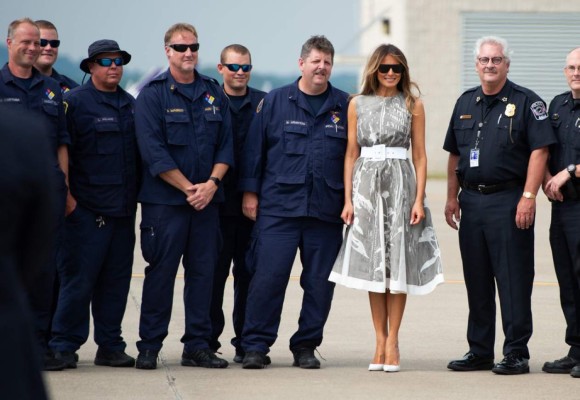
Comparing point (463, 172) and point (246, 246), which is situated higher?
point (463, 172)

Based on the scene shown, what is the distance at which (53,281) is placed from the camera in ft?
22.7

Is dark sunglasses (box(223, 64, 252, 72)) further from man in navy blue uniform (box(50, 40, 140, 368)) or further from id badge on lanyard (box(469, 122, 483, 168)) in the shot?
id badge on lanyard (box(469, 122, 483, 168))

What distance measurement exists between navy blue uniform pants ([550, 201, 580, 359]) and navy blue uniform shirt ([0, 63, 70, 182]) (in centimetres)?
301

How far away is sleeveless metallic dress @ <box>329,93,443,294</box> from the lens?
22.8 ft

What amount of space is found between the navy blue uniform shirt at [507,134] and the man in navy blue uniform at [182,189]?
1.54 meters

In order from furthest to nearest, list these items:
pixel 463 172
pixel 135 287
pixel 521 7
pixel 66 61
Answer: pixel 66 61
pixel 521 7
pixel 135 287
pixel 463 172

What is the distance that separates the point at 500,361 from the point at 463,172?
123 centimetres

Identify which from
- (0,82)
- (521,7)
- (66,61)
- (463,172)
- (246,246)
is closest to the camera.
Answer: (0,82)

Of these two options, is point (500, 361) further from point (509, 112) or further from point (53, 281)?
point (53, 281)

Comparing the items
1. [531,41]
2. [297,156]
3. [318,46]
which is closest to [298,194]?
[297,156]

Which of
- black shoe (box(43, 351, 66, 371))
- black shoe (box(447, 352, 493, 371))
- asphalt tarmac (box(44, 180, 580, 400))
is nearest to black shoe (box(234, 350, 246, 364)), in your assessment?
asphalt tarmac (box(44, 180, 580, 400))

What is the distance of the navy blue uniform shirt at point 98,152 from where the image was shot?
6.96 m

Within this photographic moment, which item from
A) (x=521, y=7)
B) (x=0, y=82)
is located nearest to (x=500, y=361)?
(x=0, y=82)

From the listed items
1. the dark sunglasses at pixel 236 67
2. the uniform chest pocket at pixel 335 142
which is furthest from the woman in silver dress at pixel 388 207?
the dark sunglasses at pixel 236 67
